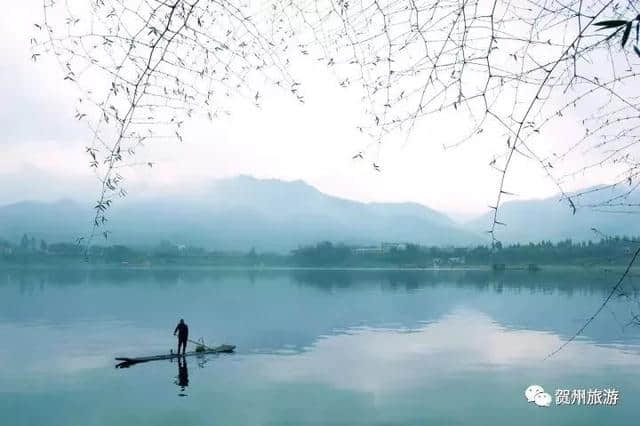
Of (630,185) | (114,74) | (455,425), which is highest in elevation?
(114,74)

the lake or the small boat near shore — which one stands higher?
the small boat near shore

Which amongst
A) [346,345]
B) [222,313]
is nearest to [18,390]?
[346,345]

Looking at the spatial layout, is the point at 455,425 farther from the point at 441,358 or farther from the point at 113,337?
the point at 113,337

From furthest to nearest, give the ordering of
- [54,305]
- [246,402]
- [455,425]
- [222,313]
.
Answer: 1. [54,305]
2. [222,313]
3. [246,402]
4. [455,425]

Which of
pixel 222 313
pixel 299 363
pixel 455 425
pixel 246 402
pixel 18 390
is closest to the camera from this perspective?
pixel 455 425

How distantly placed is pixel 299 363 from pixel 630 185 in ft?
112

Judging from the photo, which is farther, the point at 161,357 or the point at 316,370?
the point at 161,357

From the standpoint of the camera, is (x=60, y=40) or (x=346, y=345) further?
(x=346, y=345)

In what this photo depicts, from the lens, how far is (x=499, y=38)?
2828mm

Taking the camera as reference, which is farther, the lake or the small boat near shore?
the small boat near shore

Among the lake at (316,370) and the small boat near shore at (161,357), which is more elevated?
the small boat near shore at (161,357)

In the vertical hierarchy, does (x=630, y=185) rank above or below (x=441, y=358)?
above

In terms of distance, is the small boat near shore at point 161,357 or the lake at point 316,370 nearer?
the lake at point 316,370

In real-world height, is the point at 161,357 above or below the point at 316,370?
above
